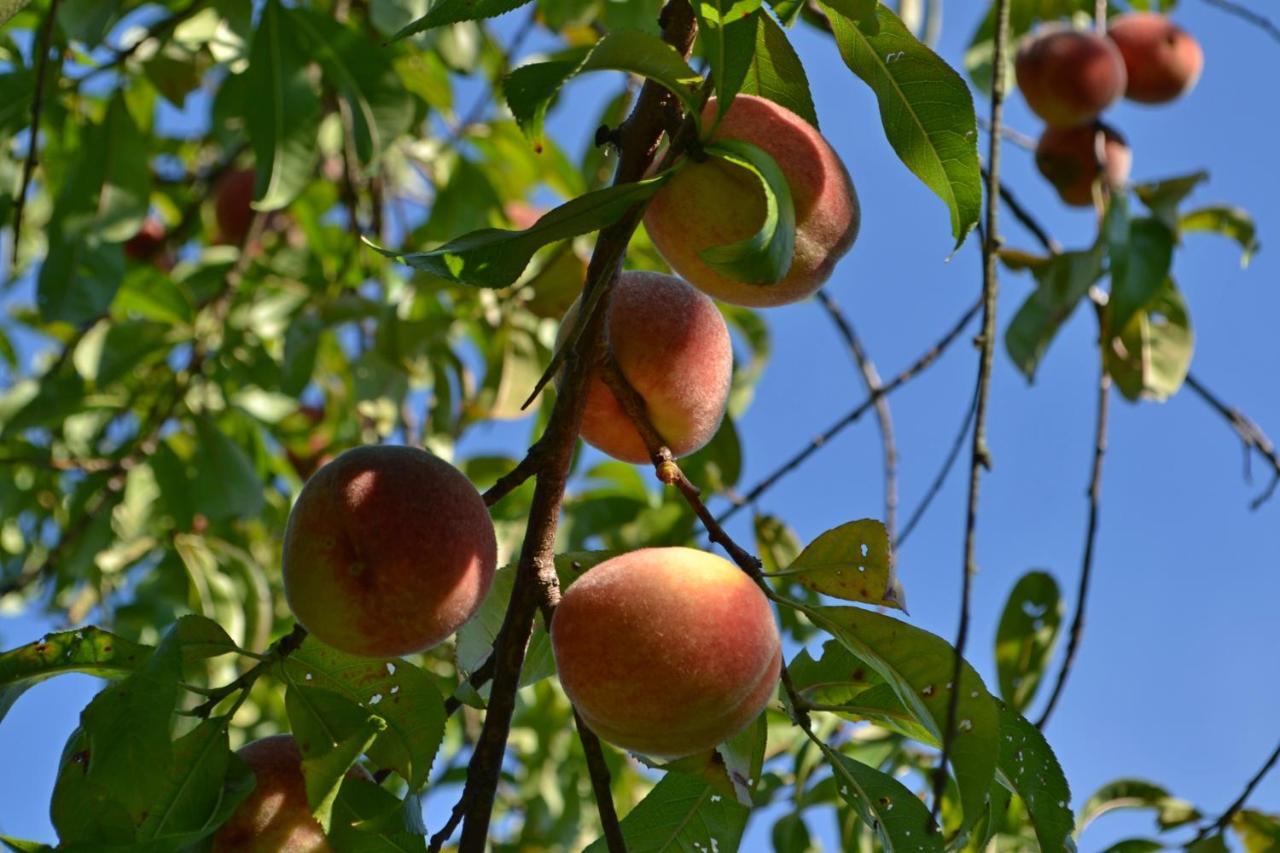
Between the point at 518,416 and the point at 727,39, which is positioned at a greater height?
the point at 518,416

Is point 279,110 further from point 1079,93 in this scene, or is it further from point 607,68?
point 1079,93

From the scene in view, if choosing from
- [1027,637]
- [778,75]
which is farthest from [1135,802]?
[778,75]

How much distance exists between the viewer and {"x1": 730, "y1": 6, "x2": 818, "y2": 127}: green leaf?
4.18 feet

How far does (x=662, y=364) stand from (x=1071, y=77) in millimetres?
1939

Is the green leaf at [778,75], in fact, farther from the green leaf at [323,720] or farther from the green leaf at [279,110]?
the green leaf at [279,110]

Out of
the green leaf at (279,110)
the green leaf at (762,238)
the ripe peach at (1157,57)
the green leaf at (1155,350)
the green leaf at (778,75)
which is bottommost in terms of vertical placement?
the green leaf at (762,238)

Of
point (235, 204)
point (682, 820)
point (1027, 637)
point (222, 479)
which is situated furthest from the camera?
point (235, 204)

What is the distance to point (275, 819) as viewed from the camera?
1.24 m

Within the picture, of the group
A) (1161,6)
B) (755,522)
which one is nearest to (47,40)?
(755,522)

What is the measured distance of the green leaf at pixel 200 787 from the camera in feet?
3.89

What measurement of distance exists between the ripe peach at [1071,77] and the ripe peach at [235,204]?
1.94 m

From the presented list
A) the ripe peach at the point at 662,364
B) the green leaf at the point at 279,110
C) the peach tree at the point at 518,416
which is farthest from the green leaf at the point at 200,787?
the green leaf at the point at 279,110

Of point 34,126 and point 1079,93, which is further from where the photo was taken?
point 1079,93

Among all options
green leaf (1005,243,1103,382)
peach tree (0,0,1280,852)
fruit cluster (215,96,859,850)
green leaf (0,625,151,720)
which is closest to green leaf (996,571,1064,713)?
peach tree (0,0,1280,852)
